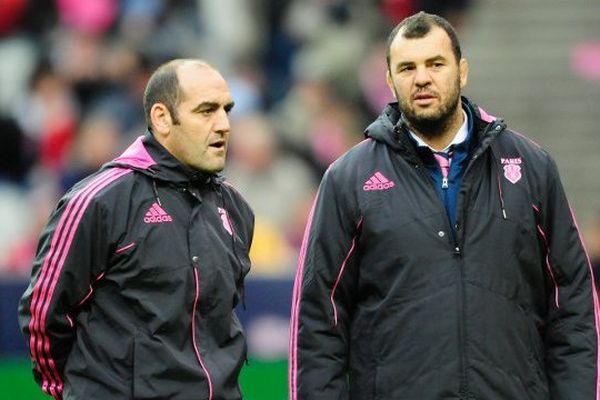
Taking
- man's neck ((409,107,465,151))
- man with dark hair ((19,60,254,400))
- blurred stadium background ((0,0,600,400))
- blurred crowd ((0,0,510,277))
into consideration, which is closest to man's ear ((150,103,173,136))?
man with dark hair ((19,60,254,400))

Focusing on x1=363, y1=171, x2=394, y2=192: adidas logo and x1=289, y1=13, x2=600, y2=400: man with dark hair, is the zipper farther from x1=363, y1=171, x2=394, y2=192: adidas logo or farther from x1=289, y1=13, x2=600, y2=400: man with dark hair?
x1=363, y1=171, x2=394, y2=192: adidas logo

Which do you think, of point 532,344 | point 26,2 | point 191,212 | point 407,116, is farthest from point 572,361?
point 26,2

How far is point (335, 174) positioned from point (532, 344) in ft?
2.83

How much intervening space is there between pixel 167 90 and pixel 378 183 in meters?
0.80

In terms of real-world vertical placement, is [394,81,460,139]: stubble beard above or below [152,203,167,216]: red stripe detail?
above

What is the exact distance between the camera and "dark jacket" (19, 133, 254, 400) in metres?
4.68

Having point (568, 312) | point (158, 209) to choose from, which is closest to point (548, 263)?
→ point (568, 312)

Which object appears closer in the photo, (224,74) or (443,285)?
(443,285)

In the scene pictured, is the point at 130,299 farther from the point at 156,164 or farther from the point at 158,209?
the point at 156,164

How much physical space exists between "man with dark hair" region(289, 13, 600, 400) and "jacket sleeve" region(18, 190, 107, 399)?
0.71 metres

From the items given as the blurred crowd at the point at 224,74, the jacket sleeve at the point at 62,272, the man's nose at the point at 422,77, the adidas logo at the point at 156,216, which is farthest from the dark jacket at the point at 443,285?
the blurred crowd at the point at 224,74

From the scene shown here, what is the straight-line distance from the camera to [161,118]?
496 centimetres

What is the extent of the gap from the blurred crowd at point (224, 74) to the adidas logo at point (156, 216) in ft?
20.5

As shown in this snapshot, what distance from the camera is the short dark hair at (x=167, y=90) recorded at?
4926 mm
